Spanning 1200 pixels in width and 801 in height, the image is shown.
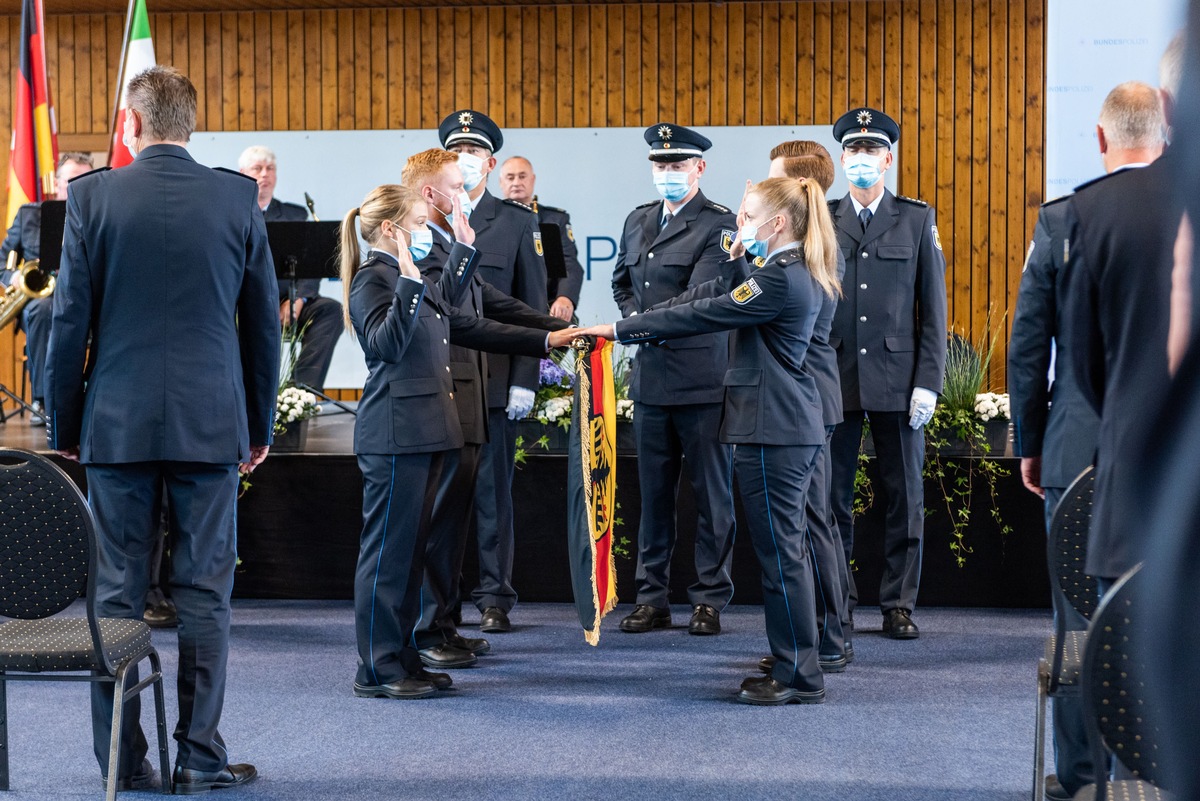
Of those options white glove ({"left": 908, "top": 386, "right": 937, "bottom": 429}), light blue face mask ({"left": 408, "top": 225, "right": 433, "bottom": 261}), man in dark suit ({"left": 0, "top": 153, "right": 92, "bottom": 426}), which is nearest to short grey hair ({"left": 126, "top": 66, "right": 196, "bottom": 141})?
light blue face mask ({"left": 408, "top": 225, "right": 433, "bottom": 261})

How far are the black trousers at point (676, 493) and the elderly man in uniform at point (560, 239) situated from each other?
0.70 meters

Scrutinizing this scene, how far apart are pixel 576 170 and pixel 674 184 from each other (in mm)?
4320

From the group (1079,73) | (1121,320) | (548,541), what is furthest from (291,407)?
(1121,320)

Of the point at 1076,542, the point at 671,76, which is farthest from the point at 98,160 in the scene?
the point at 1076,542

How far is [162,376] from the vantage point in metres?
2.57

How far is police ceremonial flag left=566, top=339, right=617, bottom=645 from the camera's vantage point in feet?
11.5

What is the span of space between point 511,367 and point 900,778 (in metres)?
2.15

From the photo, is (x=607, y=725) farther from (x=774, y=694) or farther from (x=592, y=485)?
(x=592, y=485)

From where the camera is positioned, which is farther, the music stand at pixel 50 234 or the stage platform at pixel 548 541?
the music stand at pixel 50 234

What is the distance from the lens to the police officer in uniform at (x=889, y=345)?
420cm

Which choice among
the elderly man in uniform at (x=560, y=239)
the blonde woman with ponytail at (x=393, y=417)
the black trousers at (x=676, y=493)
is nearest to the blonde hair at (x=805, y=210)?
the blonde woman with ponytail at (x=393, y=417)

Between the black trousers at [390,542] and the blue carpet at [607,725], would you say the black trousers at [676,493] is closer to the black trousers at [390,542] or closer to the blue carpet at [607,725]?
the blue carpet at [607,725]

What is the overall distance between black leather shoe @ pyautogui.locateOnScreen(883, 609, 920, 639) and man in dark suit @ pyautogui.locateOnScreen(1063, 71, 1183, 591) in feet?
8.43

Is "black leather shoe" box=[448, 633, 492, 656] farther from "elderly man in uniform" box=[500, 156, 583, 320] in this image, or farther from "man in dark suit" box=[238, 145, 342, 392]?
"man in dark suit" box=[238, 145, 342, 392]
